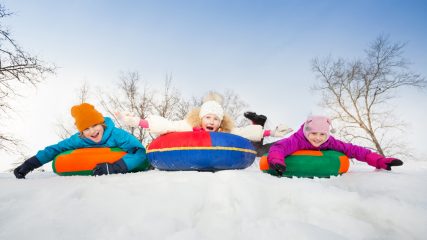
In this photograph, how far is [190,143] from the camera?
114 inches

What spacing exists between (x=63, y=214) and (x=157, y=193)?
1.69 feet

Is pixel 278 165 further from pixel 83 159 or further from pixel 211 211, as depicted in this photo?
pixel 83 159

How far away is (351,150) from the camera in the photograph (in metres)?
3.38

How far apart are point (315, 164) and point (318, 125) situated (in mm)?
505

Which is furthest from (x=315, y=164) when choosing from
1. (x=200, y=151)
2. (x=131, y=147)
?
(x=131, y=147)

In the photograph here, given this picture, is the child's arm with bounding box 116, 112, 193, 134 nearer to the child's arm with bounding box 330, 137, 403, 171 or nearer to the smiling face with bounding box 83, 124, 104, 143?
the smiling face with bounding box 83, 124, 104, 143

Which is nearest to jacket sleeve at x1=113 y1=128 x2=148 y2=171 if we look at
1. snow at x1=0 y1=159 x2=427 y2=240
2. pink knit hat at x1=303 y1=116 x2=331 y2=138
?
snow at x1=0 y1=159 x2=427 y2=240

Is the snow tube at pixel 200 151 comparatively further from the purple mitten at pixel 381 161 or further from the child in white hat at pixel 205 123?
the purple mitten at pixel 381 161

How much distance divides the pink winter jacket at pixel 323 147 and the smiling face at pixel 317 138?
0.04 m

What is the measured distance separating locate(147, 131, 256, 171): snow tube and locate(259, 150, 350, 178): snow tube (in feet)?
1.88

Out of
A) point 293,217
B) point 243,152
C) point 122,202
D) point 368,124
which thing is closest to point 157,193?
point 122,202

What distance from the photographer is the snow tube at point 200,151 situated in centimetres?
287

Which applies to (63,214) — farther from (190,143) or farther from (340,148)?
(340,148)

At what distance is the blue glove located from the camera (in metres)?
2.93
